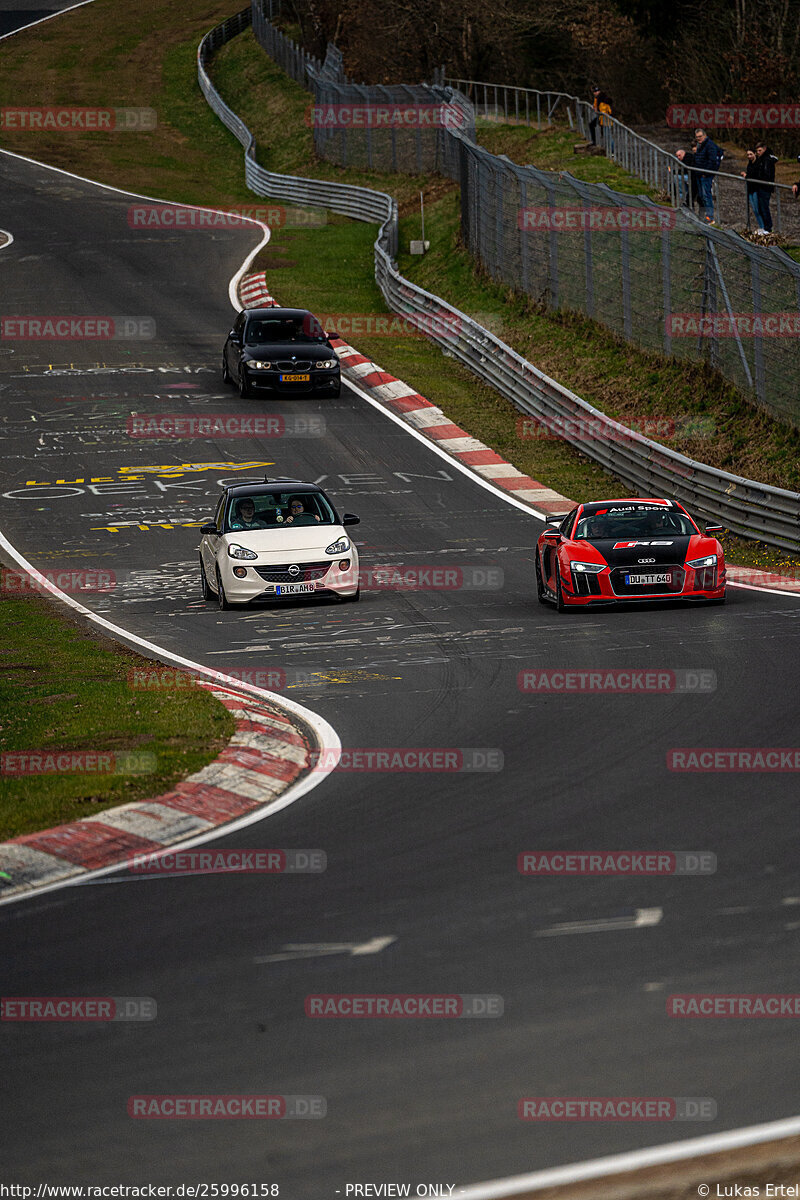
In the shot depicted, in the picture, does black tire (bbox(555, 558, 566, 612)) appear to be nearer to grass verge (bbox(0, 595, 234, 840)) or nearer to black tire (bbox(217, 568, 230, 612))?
black tire (bbox(217, 568, 230, 612))

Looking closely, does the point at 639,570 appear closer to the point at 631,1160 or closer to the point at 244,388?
the point at 631,1160

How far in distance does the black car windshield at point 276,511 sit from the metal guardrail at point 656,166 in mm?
12444

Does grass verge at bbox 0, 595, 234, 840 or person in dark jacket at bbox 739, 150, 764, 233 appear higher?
person in dark jacket at bbox 739, 150, 764, 233

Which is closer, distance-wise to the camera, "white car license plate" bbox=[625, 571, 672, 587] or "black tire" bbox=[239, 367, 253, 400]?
"white car license plate" bbox=[625, 571, 672, 587]

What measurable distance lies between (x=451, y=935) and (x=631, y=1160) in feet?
6.56

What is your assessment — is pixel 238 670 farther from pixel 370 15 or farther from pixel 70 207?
pixel 370 15

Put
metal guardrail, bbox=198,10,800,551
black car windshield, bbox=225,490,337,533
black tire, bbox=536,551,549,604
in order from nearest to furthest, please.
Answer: black tire, bbox=536,551,549,604, black car windshield, bbox=225,490,337,533, metal guardrail, bbox=198,10,800,551

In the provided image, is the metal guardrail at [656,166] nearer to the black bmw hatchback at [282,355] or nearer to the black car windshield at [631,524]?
the black bmw hatchback at [282,355]

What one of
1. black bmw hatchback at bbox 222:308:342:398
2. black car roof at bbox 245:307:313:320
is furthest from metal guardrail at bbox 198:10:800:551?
black car roof at bbox 245:307:313:320

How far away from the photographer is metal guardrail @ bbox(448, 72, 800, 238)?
31344mm

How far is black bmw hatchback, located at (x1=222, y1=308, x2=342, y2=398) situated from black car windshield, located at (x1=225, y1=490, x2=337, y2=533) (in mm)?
12804

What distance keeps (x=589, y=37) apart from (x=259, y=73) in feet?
79.7

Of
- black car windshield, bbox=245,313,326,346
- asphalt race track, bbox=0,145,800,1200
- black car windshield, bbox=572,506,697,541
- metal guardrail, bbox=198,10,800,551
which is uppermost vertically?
asphalt race track, bbox=0,145,800,1200

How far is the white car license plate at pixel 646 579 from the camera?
1673 cm
